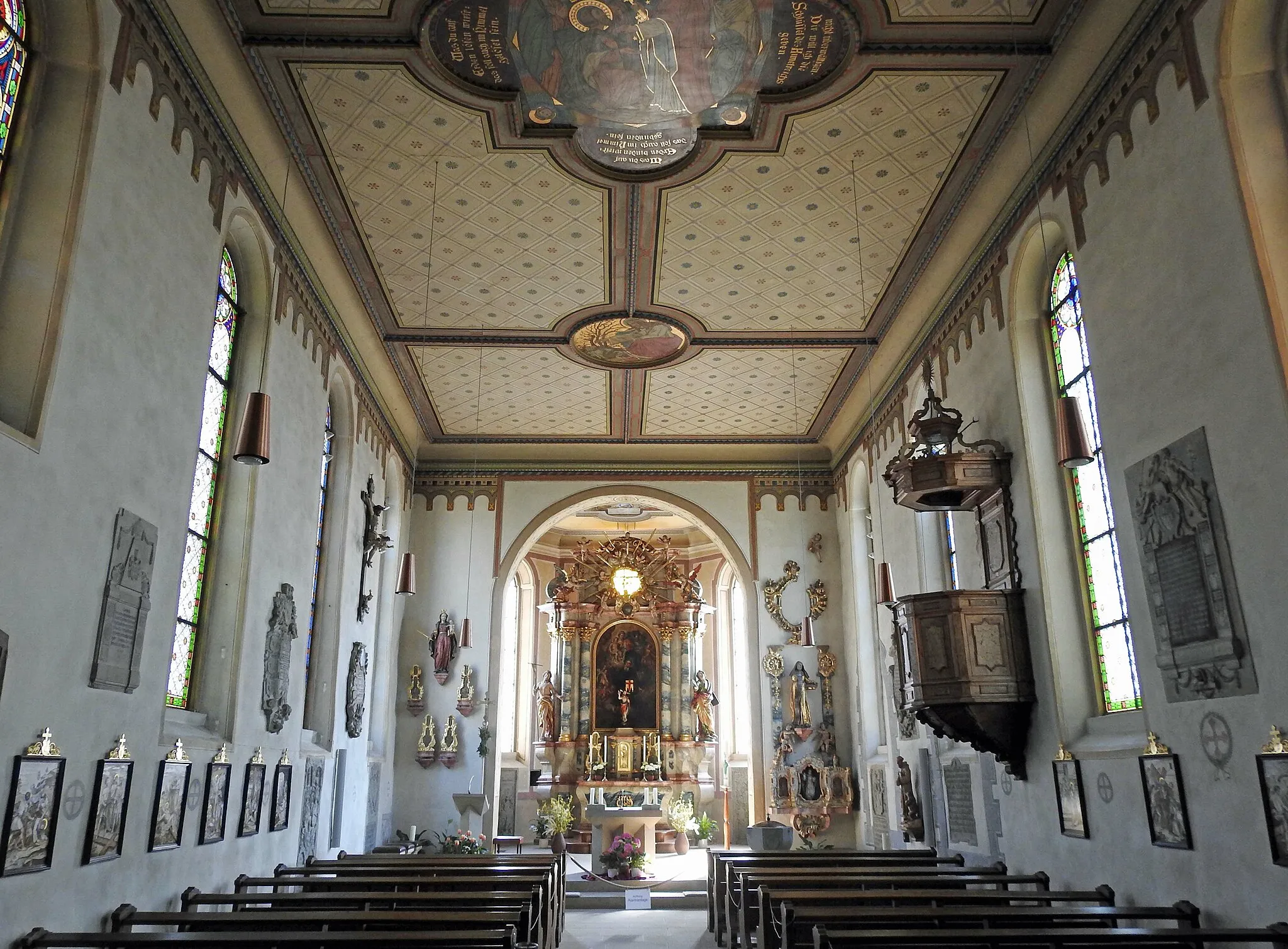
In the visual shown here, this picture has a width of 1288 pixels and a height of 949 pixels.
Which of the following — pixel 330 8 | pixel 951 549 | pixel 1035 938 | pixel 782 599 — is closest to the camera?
pixel 1035 938

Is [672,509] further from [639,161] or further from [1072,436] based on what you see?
[1072,436]

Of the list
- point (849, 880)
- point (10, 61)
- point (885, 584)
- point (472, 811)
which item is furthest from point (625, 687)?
point (10, 61)

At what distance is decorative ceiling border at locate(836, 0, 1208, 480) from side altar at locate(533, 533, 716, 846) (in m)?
10.5

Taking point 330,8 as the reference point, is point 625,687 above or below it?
below

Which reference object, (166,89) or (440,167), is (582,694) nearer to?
(440,167)

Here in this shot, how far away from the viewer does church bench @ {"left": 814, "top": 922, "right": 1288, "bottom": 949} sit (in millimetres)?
5258

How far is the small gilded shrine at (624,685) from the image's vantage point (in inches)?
843

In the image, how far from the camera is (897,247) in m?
10.7

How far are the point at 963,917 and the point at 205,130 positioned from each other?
8042 mm

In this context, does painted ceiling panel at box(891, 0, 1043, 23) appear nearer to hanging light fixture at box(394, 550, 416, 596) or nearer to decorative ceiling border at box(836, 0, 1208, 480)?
decorative ceiling border at box(836, 0, 1208, 480)

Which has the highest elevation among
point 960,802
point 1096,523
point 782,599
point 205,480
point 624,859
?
point 782,599

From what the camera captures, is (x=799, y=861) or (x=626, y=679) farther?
(x=626, y=679)

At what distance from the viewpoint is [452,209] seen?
32.7 feet

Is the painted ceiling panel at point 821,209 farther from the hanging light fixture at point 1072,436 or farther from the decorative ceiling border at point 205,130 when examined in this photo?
the decorative ceiling border at point 205,130
